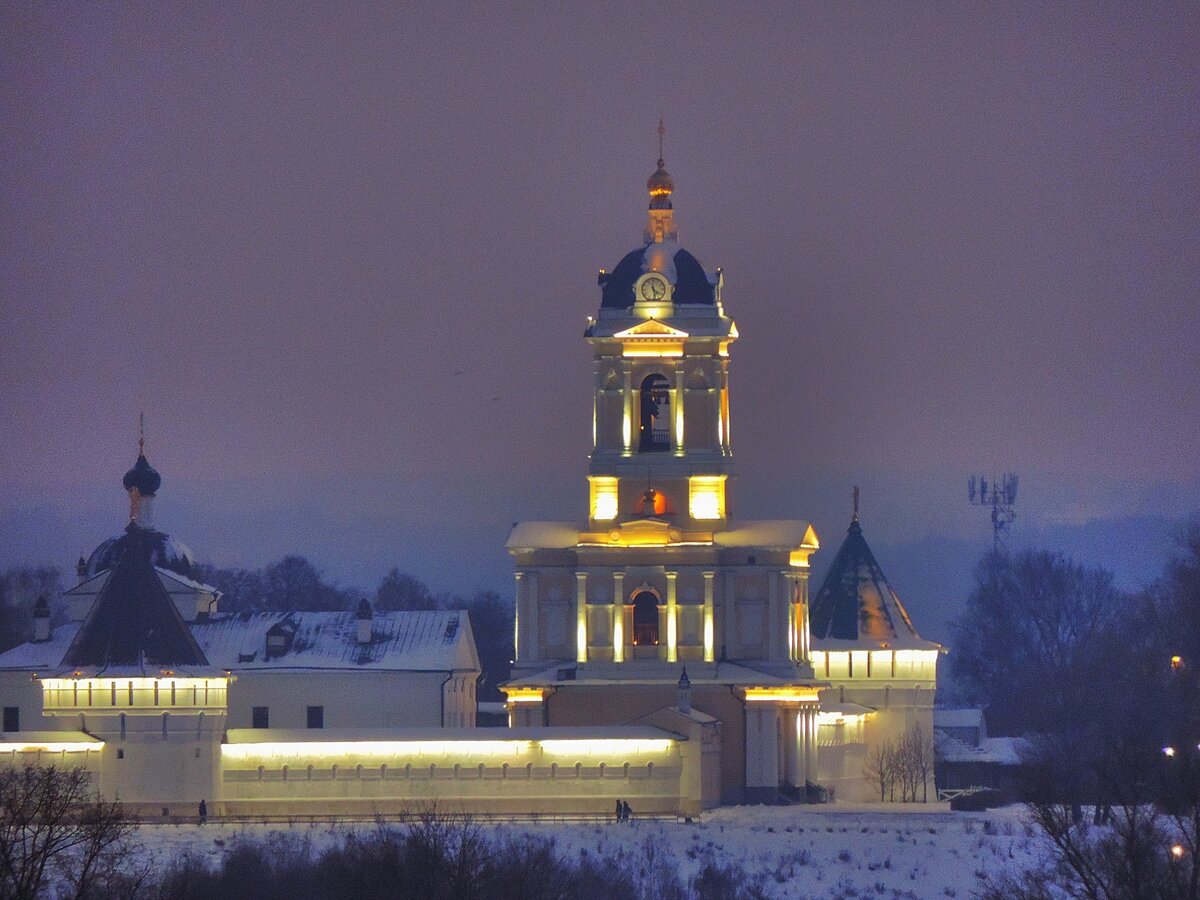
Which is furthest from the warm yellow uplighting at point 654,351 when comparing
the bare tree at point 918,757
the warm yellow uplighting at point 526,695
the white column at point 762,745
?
the bare tree at point 918,757

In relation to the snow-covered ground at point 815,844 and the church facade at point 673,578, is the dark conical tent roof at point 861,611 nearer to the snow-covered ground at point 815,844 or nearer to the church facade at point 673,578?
the church facade at point 673,578

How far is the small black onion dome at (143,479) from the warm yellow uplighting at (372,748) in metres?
20.6

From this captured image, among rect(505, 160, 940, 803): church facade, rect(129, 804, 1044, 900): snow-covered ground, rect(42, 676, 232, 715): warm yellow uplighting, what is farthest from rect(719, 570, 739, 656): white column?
rect(42, 676, 232, 715): warm yellow uplighting

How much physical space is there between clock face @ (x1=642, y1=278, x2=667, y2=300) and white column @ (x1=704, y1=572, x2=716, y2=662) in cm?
657

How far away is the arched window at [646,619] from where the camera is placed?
257ft

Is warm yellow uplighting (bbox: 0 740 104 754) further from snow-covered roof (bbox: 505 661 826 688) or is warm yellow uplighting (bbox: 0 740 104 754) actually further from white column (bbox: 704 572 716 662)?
white column (bbox: 704 572 716 662)

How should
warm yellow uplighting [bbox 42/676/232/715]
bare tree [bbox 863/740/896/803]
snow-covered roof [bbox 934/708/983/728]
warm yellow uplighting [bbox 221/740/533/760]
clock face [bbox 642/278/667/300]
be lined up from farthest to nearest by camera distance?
snow-covered roof [bbox 934/708/983/728] → bare tree [bbox 863/740/896/803] → clock face [bbox 642/278/667/300] → warm yellow uplighting [bbox 221/740/533/760] → warm yellow uplighting [bbox 42/676/232/715]

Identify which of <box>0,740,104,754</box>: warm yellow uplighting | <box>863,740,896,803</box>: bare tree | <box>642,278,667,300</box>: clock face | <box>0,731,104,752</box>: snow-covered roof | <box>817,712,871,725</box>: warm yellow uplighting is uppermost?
<box>642,278,667,300</box>: clock face

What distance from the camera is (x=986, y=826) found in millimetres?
68500

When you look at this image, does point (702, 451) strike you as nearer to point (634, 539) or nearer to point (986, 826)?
point (634, 539)

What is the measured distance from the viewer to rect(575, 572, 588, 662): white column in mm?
78000

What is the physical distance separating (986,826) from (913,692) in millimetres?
14035

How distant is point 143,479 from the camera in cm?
9225

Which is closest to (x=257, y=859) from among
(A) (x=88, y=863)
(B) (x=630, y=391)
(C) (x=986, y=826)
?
(A) (x=88, y=863)
